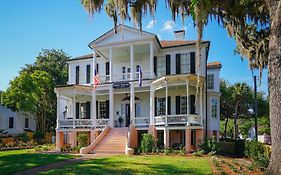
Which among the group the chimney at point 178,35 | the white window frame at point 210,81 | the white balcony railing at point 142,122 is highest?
the chimney at point 178,35

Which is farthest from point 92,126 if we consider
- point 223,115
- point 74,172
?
point 223,115

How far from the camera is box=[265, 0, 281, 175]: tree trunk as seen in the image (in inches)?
331

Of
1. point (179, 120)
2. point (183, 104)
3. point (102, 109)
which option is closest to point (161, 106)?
point (183, 104)

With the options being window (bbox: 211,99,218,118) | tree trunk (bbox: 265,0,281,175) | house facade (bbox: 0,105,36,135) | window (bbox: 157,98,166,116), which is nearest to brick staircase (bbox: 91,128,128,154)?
window (bbox: 157,98,166,116)

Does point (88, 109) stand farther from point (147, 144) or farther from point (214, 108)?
point (214, 108)

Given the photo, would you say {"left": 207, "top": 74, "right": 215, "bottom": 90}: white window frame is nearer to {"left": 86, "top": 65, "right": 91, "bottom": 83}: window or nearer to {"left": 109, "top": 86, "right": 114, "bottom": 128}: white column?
{"left": 109, "top": 86, "right": 114, "bottom": 128}: white column

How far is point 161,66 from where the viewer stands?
2578cm

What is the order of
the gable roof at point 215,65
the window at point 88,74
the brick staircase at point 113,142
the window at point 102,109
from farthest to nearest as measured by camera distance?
the window at point 88,74 < the window at point 102,109 < the gable roof at point 215,65 < the brick staircase at point 113,142

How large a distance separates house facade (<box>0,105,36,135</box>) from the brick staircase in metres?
20.0

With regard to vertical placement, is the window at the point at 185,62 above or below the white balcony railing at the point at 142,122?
above

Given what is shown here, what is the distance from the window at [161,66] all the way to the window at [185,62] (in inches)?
57.7

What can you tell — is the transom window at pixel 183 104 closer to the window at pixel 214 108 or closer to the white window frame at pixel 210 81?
the window at pixel 214 108

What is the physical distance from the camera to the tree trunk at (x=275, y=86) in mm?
8398

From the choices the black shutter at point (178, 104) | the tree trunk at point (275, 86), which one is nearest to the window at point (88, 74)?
the black shutter at point (178, 104)
